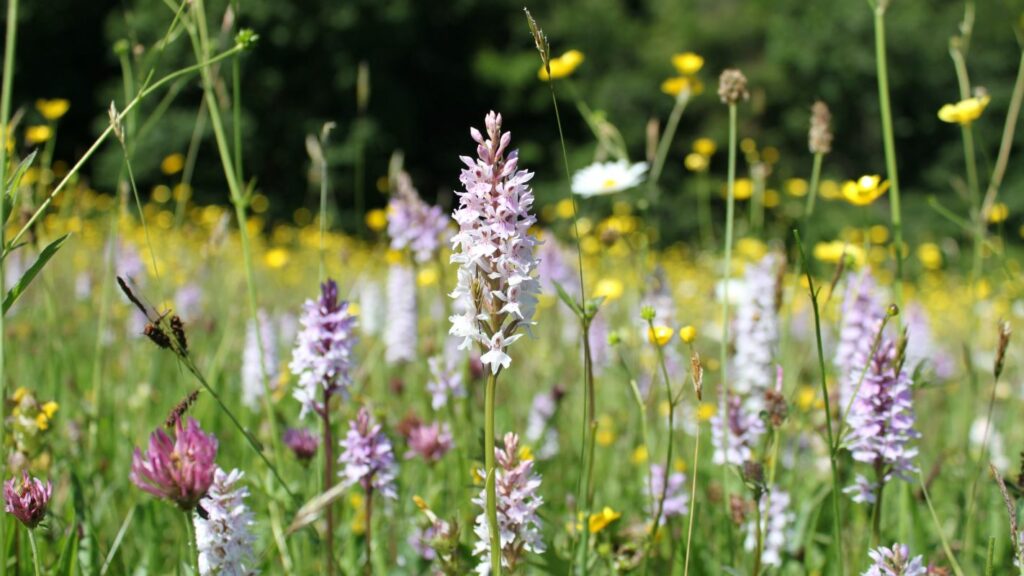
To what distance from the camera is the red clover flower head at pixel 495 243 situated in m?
0.80

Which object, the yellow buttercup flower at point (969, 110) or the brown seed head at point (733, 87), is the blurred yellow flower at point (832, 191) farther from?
the brown seed head at point (733, 87)

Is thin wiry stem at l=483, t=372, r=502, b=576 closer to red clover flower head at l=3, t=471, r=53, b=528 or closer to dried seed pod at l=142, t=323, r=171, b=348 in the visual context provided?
dried seed pod at l=142, t=323, r=171, b=348

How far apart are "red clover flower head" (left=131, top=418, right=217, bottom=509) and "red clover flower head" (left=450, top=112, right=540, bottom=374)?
0.78ft

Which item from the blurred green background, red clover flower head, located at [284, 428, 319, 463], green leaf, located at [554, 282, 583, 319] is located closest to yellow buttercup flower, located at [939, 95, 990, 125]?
green leaf, located at [554, 282, 583, 319]

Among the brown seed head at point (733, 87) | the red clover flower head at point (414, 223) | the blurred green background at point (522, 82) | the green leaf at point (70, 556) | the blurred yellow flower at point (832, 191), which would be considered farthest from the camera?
the blurred green background at point (522, 82)

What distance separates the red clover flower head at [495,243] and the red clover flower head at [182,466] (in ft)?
0.78

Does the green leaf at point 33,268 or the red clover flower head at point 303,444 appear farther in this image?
the red clover flower head at point 303,444

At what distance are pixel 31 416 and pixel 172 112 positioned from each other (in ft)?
49.3

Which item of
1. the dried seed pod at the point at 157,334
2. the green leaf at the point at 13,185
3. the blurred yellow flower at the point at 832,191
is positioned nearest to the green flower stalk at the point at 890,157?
the blurred yellow flower at the point at 832,191

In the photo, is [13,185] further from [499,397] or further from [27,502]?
[499,397]

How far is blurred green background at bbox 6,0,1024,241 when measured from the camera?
15.8 m

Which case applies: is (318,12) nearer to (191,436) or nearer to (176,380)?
(176,380)

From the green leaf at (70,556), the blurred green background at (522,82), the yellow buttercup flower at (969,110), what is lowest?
the green leaf at (70,556)

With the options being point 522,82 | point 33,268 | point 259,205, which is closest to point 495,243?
point 33,268
